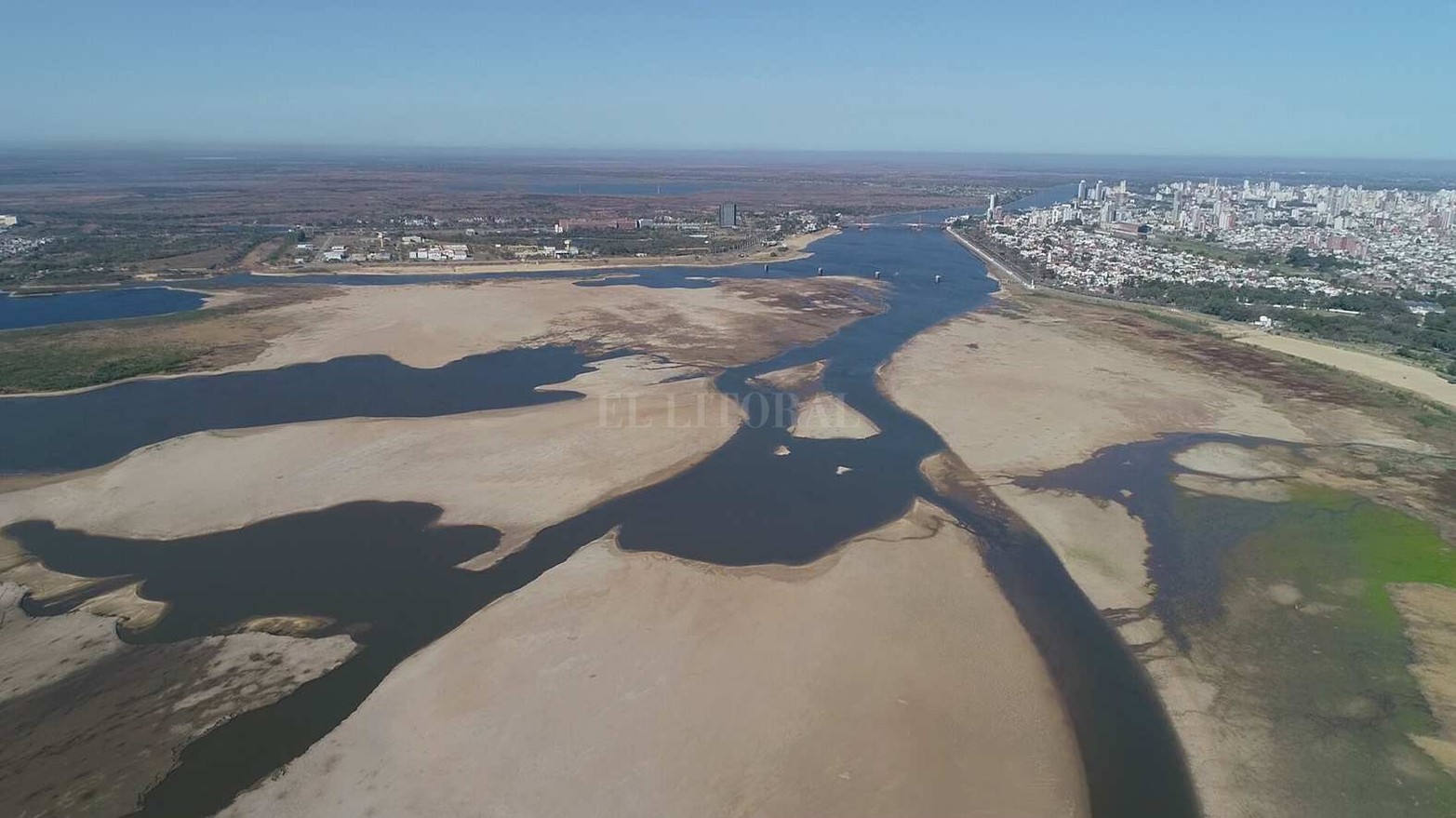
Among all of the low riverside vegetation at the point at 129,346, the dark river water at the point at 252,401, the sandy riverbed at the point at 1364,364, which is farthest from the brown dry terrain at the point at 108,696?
the sandy riverbed at the point at 1364,364

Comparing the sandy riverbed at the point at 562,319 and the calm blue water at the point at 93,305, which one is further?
the calm blue water at the point at 93,305

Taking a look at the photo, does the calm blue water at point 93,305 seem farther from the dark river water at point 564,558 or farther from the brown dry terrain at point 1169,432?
the brown dry terrain at point 1169,432

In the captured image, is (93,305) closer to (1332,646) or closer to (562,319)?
(562,319)

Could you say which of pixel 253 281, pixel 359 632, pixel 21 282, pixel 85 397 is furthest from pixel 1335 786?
pixel 21 282

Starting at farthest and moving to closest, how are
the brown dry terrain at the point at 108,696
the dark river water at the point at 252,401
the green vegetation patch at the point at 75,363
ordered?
the green vegetation patch at the point at 75,363 < the dark river water at the point at 252,401 < the brown dry terrain at the point at 108,696

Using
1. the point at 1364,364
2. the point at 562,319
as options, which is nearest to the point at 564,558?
the point at 562,319

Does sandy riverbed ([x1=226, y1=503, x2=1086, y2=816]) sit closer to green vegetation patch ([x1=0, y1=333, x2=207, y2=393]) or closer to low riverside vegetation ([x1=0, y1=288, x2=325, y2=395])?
green vegetation patch ([x1=0, y1=333, x2=207, y2=393])

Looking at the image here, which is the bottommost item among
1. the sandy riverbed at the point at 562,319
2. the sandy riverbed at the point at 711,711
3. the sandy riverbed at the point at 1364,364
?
the sandy riverbed at the point at 711,711

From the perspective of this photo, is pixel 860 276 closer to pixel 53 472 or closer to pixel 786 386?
pixel 786 386
